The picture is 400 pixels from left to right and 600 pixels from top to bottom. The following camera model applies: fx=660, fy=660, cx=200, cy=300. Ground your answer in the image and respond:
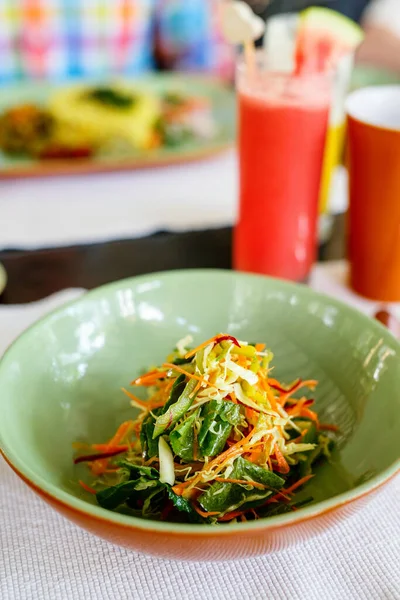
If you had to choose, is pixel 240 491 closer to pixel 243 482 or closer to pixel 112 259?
pixel 243 482

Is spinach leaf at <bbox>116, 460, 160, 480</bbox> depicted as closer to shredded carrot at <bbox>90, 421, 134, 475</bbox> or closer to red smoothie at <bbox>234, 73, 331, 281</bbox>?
shredded carrot at <bbox>90, 421, 134, 475</bbox>

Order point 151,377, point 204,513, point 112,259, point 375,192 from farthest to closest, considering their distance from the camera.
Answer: point 112,259 → point 375,192 → point 151,377 → point 204,513

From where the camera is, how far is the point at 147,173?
1.35 meters

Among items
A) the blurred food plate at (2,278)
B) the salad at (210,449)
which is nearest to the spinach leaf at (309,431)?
the salad at (210,449)

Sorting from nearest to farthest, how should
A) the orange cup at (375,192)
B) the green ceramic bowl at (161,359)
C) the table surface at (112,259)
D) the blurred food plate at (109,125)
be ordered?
the green ceramic bowl at (161,359)
the orange cup at (375,192)
the table surface at (112,259)
the blurred food plate at (109,125)

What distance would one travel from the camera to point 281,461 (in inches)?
23.4

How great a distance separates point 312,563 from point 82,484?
22cm

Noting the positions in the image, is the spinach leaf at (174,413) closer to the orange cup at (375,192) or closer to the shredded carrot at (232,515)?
the shredded carrot at (232,515)

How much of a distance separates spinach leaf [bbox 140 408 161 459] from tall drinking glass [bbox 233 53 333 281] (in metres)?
0.44

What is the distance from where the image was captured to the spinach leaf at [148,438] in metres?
0.58

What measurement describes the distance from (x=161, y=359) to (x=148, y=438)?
0.59ft

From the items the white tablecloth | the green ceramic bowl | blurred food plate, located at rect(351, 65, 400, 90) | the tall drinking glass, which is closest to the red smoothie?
the tall drinking glass

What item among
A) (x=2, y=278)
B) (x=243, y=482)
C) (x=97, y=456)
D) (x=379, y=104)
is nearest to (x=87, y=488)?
(x=97, y=456)

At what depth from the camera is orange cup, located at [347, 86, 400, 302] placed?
0.88 meters
